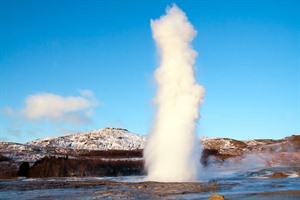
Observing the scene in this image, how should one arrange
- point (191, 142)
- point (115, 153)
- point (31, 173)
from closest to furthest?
1. point (191, 142)
2. point (31, 173)
3. point (115, 153)

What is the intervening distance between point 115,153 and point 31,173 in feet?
235

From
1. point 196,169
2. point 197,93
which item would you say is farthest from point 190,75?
point 196,169

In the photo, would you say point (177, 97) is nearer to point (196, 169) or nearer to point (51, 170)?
point (196, 169)

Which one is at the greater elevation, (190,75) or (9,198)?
(190,75)

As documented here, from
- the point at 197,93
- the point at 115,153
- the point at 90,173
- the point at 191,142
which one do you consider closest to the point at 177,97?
the point at 197,93

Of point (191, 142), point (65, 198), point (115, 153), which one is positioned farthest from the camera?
point (115, 153)

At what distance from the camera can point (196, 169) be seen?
37.9 m

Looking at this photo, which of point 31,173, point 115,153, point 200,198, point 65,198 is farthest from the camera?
point 115,153

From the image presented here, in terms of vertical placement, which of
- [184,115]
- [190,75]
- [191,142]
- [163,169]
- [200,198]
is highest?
[190,75]

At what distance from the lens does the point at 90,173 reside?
7188cm

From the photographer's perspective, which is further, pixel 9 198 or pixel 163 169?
pixel 163 169

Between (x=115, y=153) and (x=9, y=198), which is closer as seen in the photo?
(x=9, y=198)

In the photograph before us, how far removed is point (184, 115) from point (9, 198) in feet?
57.5

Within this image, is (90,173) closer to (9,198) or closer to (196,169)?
(196,169)
